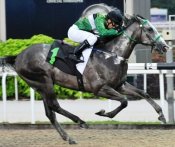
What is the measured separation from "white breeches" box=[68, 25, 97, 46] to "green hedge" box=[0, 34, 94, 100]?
18.2ft

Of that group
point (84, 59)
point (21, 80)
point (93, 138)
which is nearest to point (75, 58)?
point (84, 59)

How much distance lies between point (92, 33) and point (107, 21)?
29 centimetres

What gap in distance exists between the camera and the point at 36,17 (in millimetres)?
17891

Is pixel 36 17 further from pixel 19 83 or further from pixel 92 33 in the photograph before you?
pixel 92 33

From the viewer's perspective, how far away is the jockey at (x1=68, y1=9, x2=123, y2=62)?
931cm

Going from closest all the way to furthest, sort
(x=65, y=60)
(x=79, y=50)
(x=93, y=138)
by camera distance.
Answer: (x=79, y=50), (x=65, y=60), (x=93, y=138)

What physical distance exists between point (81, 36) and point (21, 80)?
6.03 m

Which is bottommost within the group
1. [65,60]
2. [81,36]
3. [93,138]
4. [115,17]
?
[93,138]

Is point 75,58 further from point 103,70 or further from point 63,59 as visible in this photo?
point 103,70

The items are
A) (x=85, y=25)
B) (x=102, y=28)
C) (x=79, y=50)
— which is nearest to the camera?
(x=102, y=28)

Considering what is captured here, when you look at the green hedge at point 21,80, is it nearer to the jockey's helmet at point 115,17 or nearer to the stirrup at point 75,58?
the stirrup at point 75,58

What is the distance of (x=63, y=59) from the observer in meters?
9.55

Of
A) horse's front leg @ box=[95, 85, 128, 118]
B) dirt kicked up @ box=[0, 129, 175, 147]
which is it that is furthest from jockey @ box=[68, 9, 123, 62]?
dirt kicked up @ box=[0, 129, 175, 147]

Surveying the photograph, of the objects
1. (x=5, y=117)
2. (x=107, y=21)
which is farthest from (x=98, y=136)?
(x=5, y=117)
